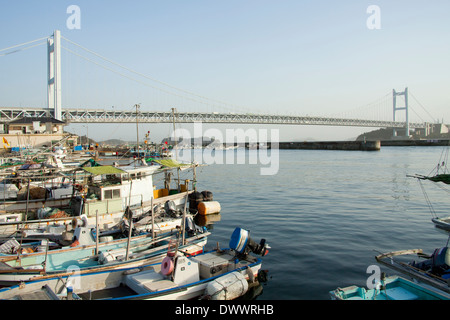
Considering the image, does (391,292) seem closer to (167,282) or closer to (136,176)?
(167,282)

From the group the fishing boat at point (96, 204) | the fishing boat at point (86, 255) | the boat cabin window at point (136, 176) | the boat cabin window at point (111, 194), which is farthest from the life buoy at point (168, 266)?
the boat cabin window at point (136, 176)

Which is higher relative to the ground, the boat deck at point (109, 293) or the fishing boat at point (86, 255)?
the fishing boat at point (86, 255)

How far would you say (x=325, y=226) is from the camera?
1959 centimetres

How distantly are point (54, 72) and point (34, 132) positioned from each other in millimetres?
20052

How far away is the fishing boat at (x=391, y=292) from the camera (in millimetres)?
9133

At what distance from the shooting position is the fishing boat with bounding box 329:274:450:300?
913 cm

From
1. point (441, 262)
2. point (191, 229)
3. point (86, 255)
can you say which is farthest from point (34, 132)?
point (441, 262)

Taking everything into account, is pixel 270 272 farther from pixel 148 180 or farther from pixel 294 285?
pixel 148 180

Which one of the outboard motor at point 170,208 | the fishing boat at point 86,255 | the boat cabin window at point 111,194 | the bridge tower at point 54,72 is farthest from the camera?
the bridge tower at point 54,72

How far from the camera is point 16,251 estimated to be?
12.8 metres

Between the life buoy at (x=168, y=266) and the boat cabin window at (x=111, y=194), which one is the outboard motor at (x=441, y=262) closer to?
the life buoy at (x=168, y=266)

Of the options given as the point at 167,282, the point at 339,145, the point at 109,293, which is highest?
the point at 339,145

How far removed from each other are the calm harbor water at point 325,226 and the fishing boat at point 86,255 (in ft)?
11.7
